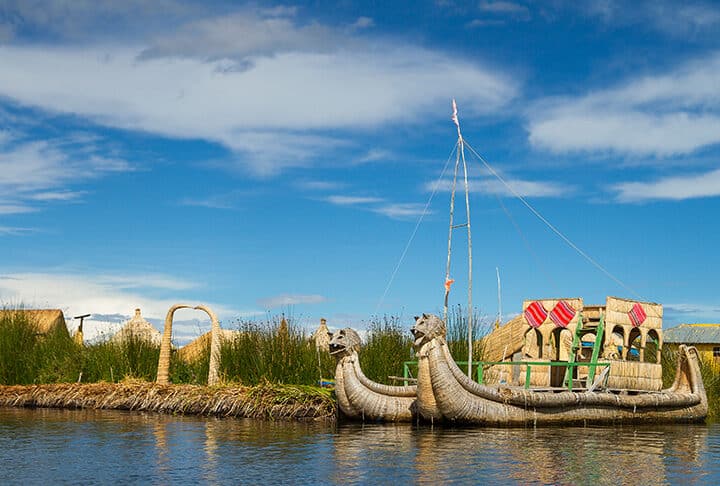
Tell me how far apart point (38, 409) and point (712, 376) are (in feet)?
68.6

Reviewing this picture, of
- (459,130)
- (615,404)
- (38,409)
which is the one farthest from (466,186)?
(38,409)

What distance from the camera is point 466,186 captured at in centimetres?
2111

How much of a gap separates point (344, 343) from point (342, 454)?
5621 mm

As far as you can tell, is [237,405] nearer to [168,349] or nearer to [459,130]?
[168,349]

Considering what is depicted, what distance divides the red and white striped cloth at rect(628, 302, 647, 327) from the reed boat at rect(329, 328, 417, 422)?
627 cm

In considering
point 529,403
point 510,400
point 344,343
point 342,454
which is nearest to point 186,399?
point 344,343

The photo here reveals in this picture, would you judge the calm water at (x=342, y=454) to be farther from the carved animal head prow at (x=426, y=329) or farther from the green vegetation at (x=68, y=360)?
the green vegetation at (x=68, y=360)

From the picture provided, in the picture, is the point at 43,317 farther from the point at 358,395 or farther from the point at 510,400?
the point at 510,400

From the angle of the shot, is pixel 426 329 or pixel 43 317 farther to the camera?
pixel 43 317

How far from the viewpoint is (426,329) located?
18.1 m

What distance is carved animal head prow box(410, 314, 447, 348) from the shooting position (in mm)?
18031

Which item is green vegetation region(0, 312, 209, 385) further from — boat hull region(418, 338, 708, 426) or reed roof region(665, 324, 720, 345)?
reed roof region(665, 324, 720, 345)

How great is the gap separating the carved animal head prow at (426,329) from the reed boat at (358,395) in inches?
81.2

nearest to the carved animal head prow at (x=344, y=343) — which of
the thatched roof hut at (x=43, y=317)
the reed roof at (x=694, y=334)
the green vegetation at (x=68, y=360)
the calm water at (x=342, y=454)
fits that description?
the calm water at (x=342, y=454)
